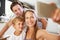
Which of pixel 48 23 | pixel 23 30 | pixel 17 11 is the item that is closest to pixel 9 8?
pixel 17 11

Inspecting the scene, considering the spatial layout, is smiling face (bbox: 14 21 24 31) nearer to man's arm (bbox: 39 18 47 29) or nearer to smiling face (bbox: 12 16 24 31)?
smiling face (bbox: 12 16 24 31)

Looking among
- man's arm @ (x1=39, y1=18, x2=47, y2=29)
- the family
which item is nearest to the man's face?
the family

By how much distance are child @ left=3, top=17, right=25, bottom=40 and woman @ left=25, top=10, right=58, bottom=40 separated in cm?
3

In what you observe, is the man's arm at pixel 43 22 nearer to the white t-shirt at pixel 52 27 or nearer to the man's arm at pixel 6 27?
the white t-shirt at pixel 52 27

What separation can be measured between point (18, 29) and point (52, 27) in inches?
8.9

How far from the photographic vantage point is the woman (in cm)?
90

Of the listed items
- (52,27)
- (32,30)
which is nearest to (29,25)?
(32,30)

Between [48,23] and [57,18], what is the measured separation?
0.06 m

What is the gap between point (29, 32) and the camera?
0.93 meters

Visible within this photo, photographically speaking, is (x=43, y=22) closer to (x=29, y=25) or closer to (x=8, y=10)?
(x=29, y=25)

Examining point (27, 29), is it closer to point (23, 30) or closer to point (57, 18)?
point (23, 30)

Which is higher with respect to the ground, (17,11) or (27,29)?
(17,11)

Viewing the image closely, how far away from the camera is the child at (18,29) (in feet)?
3.07

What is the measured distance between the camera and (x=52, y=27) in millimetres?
883
